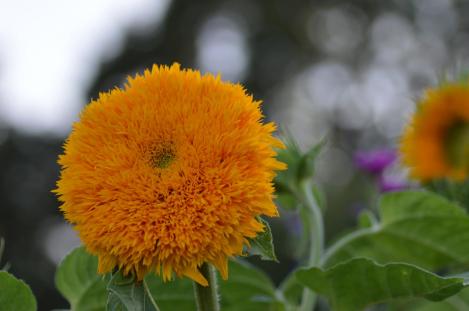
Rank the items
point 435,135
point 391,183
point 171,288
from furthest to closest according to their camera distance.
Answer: point 391,183, point 435,135, point 171,288

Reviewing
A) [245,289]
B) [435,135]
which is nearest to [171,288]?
[245,289]

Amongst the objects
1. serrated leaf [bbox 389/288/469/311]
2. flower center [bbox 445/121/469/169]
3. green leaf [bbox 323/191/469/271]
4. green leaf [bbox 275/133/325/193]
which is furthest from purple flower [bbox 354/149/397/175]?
green leaf [bbox 275/133/325/193]

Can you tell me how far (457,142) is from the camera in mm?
1278

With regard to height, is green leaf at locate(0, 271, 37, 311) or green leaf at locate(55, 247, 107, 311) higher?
green leaf at locate(55, 247, 107, 311)

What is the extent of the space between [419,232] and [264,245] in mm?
401

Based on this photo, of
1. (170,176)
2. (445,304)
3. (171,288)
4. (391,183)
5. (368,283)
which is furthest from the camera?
(391,183)

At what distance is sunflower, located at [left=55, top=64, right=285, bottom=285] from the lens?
519mm

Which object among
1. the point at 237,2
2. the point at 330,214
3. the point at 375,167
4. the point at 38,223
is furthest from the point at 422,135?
the point at 237,2

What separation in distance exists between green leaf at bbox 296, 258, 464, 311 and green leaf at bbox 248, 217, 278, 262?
0.37 ft

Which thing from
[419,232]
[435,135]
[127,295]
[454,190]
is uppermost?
[435,135]

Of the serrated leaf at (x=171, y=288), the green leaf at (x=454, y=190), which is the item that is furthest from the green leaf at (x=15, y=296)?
the green leaf at (x=454, y=190)

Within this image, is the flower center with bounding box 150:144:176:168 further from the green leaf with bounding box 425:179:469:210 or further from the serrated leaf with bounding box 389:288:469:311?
the green leaf with bounding box 425:179:469:210

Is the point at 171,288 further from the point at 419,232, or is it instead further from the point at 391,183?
the point at 391,183

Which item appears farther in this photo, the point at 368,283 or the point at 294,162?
the point at 294,162
